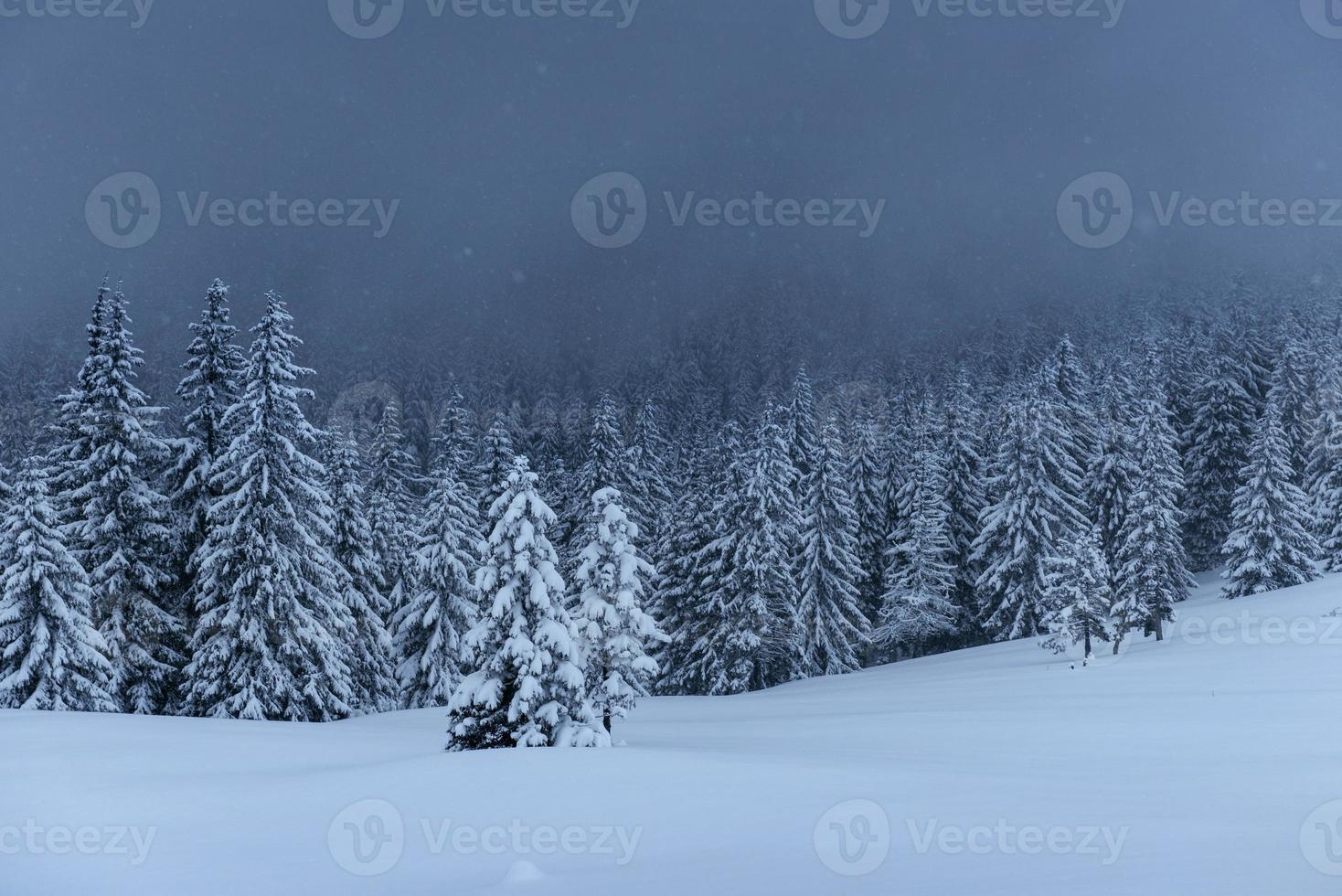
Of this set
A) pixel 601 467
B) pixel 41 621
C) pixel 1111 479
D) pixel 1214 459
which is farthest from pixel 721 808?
pixel 1214 459

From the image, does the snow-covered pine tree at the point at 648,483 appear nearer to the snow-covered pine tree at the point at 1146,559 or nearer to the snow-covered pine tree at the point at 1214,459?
the snow-covered pine tree at the point at 1146,559

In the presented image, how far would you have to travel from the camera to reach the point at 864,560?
50.2m

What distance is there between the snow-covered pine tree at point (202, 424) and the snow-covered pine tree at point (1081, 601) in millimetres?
29168

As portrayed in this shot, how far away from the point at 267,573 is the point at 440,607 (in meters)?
10.4

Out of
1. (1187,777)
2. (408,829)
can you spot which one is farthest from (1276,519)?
(408,829)

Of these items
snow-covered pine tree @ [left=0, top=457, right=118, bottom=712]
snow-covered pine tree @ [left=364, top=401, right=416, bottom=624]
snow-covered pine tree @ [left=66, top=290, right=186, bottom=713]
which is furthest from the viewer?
snow-covered pine tree @ [left=364, top=401, right=416, bottom=624]

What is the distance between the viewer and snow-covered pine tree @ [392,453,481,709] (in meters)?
32.8

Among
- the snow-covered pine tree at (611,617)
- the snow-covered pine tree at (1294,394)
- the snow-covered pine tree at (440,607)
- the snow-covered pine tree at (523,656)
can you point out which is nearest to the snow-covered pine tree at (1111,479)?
the snow-covered pine tree at (1294,394)

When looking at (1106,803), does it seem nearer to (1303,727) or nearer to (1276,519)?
(1303,727)

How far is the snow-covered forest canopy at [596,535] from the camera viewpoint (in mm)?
18203

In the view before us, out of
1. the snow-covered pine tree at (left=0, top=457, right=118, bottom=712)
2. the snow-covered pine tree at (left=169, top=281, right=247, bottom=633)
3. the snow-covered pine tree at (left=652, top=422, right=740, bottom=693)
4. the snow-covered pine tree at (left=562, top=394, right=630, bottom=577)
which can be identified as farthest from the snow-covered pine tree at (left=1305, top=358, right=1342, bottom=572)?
the snow-covered pine tree at (left=0, top=457, right=118, bottom=712)

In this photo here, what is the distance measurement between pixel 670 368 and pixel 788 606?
120 meters

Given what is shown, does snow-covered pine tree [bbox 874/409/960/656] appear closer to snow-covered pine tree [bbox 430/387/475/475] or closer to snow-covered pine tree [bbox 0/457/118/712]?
snow-covered pine tree [bbox 430/387/475/475]

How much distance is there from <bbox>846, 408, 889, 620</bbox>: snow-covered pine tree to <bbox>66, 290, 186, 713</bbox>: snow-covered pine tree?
37.3 m
